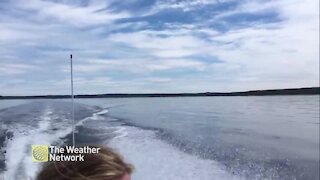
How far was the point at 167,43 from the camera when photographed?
183cm

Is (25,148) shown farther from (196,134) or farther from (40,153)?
(196,134)

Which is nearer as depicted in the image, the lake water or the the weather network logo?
the the weather network logo

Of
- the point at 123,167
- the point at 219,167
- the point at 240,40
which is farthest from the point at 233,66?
the point at 123,167

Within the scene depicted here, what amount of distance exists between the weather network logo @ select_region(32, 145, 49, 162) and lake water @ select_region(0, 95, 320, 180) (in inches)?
1.0

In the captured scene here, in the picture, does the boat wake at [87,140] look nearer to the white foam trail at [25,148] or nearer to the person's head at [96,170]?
the white foam trail at [25,148]

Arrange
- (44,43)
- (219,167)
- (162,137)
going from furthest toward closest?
1. (162,137)
2. (219,167)
3. (44,43)

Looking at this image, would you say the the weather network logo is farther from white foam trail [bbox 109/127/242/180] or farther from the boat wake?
white foam trail [bbox 109/127/242/180]

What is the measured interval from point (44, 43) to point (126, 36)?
31 cm

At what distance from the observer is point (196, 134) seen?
6.55ft

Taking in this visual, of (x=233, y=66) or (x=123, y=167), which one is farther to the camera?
(x=233, y=66)

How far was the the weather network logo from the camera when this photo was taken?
5.64 ft

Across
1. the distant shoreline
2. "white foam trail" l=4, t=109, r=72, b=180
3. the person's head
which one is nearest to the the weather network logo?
"white foam trail" l=4, t=109, r=72, b=180

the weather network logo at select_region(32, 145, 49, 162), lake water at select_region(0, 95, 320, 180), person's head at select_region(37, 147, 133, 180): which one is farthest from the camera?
lake water at select_region(0, 95, 320, 180)

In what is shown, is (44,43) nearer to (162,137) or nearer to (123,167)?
(162,137)
